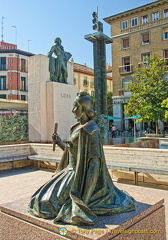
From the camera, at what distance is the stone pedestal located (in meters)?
11.2

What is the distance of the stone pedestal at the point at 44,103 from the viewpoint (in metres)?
11.2

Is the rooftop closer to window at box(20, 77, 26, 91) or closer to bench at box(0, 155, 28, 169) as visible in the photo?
window at box(20, 77, 26, 91)

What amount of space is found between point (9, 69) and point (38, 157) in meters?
36.1

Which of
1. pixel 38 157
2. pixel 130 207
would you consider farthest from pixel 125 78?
pixel 130 207

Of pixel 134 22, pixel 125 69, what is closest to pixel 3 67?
pixel 125 69

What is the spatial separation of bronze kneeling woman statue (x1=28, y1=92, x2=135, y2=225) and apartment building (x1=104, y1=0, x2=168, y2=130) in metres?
29.7

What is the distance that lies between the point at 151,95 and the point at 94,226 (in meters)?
21.5

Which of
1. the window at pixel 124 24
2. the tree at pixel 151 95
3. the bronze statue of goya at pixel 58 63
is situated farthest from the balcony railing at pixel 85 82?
the bronze statue of goya at pixel 58 63

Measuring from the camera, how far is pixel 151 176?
22.4ft

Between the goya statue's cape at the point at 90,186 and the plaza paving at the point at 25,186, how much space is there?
235cm

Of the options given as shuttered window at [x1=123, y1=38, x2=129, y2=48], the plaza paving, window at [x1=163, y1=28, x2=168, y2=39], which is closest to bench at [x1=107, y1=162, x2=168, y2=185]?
the plaza paving

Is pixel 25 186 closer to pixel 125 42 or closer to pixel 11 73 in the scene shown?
pixel 125 42

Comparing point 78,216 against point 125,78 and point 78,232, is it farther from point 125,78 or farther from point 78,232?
point 125,78

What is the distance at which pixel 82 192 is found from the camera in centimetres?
278
